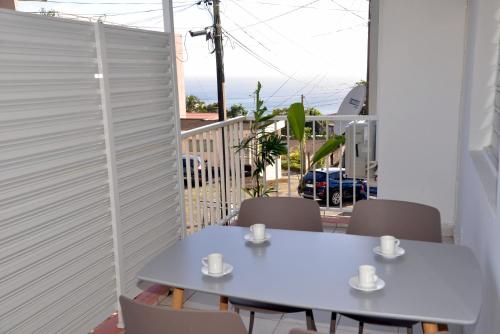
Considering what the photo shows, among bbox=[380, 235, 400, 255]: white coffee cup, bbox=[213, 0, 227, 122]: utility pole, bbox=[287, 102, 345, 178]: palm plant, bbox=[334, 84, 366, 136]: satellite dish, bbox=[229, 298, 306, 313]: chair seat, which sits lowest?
bbox=[229, 298, 306, 313]: chair seat

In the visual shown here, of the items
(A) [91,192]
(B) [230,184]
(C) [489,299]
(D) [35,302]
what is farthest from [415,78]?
(D) [35,302]

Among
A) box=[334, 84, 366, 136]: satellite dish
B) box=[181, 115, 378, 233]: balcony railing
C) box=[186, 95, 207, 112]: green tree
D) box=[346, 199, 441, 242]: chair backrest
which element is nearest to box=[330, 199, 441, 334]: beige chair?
box=[346, 199, 441, 242]: chair backrest

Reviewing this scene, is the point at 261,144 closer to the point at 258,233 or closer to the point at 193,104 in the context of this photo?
the point at 258,233

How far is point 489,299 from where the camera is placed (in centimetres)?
198

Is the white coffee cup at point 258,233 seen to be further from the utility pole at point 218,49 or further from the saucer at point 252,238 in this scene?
the utility pole at point 218,49

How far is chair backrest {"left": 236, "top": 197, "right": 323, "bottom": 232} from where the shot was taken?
8.79 feet

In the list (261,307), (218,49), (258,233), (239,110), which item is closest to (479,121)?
(258,233)

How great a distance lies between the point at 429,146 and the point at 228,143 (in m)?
1.88

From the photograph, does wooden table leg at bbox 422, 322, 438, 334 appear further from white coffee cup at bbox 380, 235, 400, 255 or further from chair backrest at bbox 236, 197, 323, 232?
chair backrest at bbox 236, 197, 323, 232

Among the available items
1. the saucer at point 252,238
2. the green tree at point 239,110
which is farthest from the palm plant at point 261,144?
the saucer at point 252,238

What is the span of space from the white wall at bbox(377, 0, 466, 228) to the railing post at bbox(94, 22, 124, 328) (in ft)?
8.68

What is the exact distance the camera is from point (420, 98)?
433 centimetres

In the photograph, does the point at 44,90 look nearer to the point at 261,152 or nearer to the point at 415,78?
the point at 261,152

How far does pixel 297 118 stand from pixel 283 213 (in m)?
2.05
